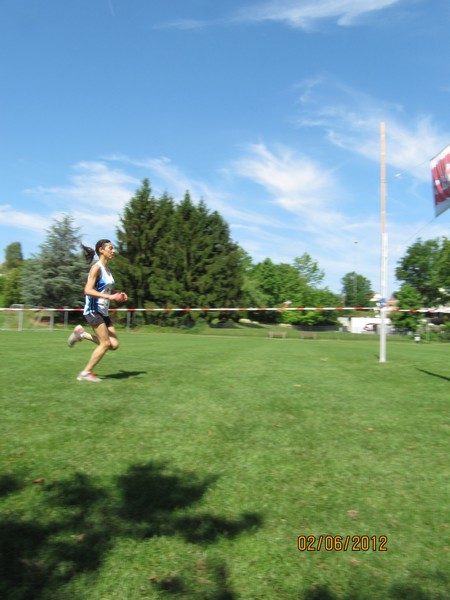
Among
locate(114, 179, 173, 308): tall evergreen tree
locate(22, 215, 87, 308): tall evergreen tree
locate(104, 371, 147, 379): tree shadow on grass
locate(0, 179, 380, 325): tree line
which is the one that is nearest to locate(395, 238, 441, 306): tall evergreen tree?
locate(0, 179, 380, 325): tree line

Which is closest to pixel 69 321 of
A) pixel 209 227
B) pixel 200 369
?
pixel 209 227

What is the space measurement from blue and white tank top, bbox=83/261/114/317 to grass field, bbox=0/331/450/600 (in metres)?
1.31

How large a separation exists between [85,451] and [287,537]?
1893mm

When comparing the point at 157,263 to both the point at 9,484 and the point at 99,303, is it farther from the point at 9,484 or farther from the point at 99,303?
the point at 9,484

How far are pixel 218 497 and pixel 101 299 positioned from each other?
438 cm

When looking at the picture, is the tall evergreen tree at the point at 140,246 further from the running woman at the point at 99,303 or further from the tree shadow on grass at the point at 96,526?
the tree shadow on grass at the point at 96,526

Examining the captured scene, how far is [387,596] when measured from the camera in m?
2.24

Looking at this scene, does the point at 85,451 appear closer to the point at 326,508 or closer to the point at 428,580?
the point at 326,508

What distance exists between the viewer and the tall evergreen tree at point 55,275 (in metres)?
41.7

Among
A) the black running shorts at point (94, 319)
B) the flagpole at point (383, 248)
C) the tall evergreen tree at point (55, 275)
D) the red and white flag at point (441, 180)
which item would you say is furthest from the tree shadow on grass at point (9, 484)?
the tall evergreen tree at point (55, 275)

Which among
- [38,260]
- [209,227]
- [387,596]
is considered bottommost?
[387,596]

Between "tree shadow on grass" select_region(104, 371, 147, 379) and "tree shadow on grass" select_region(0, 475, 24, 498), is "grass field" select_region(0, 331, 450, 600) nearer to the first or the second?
"tree shadow on grass" select_region(0, 475, 24, 498)

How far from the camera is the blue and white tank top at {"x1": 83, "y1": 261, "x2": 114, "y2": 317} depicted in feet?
22.0

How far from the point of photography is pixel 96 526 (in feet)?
8.80
